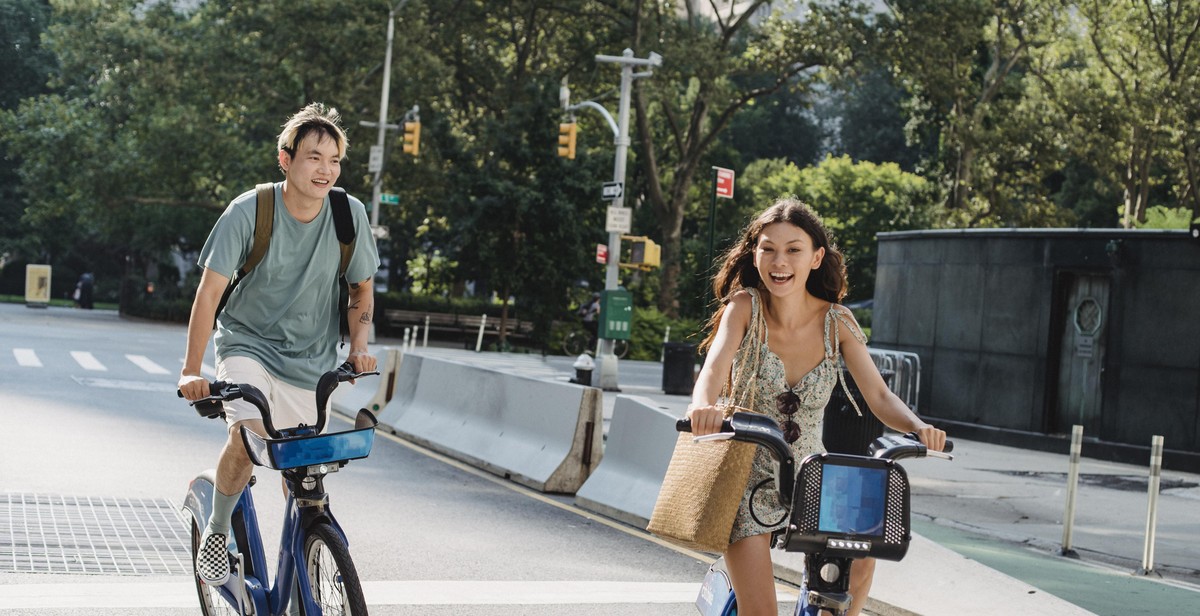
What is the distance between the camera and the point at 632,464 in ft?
32.0

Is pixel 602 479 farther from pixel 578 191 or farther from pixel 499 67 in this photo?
pixel 499 67

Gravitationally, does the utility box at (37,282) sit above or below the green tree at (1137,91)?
below

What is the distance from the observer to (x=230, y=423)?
15.0ft

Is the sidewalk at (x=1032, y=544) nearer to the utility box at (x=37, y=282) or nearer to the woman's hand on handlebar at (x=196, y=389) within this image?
the woman's hand on handlebar at (x=196, y=389)

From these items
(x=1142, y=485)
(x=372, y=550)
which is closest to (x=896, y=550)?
(x=372, y=550)

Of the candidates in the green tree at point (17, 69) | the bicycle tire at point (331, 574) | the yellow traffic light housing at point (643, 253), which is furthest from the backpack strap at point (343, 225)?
the green tree at point (17, 69)

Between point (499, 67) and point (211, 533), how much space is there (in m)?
40.8

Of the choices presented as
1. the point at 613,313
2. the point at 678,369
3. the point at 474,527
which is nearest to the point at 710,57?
the point at 613,313

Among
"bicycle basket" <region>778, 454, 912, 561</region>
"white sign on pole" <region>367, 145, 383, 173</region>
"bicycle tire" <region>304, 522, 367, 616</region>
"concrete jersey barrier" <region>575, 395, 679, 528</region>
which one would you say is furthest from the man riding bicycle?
"white sign on pole" <region>367, 145, 383, 173</region>

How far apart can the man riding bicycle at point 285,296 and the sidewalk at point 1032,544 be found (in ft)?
11.3

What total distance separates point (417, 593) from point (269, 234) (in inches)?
95.9

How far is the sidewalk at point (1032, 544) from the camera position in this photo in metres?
7.06

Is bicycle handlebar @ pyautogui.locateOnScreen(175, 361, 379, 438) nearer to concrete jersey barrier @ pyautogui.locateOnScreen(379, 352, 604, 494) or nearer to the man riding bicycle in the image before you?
the man riding bicycle

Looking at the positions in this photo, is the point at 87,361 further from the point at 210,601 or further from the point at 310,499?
the point at 310,499
